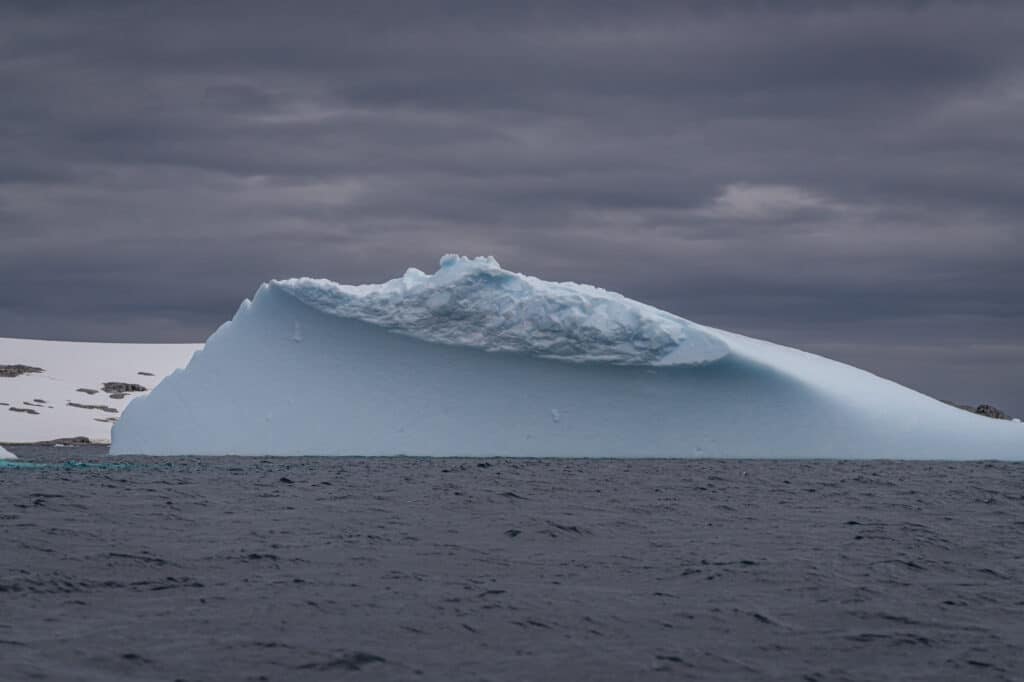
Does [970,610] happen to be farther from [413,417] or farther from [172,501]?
[413,417]

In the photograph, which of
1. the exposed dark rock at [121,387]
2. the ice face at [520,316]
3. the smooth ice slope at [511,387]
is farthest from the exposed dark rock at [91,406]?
the ice face at [520,316]

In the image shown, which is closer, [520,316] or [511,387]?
[520,316]

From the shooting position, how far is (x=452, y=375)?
2408cm

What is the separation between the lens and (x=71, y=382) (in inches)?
2121

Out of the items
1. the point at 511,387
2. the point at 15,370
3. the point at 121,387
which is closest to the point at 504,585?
the point at 511,387

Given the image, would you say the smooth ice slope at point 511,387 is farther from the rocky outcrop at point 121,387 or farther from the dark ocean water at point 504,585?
the rocky outcrop at point 121,387

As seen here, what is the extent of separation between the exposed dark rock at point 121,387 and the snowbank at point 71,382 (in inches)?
1.9

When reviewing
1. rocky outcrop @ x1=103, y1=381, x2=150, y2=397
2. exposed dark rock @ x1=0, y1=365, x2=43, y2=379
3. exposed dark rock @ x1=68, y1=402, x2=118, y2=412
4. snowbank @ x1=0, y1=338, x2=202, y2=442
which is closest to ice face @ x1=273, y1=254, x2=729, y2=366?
snowbank @ x1=0, y1=338, x2=202, y2=442

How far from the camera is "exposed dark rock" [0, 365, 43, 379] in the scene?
53.7m

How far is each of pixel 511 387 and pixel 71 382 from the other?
119 ft

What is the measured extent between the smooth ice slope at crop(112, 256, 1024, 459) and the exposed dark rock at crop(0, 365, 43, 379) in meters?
32.9

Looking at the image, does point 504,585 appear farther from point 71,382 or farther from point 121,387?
point 71,382

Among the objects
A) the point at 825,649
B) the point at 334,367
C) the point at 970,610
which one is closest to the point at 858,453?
the point at 334,367

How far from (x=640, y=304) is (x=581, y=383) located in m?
2.09
